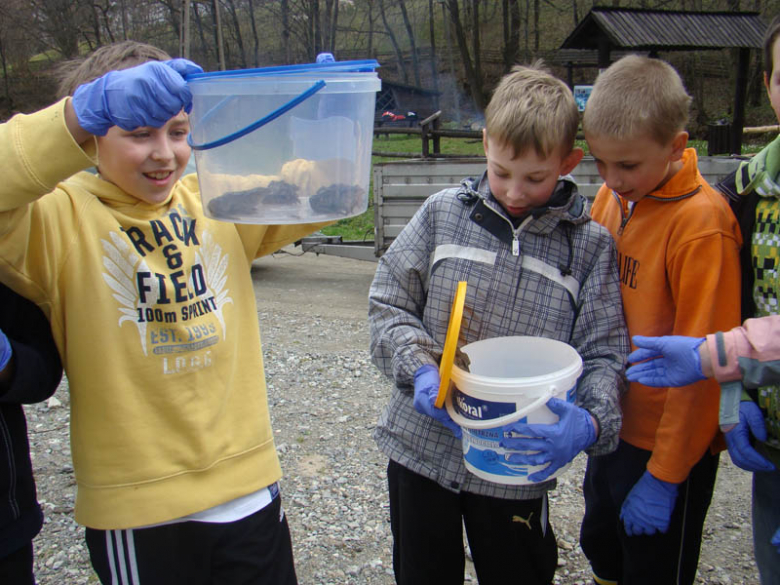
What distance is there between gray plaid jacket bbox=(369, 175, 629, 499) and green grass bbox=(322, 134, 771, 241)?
6827 millimetres

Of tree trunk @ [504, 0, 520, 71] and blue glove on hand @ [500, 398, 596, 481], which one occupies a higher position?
tree trunk @ [504, 0, 520, 71]

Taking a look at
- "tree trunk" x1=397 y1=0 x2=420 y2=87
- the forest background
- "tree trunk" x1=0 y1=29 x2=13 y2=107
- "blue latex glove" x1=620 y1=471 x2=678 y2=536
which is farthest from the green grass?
"tree trunk" x1=0 y1=29 x2=13 y2=107

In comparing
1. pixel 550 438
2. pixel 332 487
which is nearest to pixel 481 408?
pixel 550 438

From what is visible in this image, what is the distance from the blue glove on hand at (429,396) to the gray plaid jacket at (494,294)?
40mm

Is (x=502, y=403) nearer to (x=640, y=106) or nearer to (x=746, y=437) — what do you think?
(x=746, y=437)

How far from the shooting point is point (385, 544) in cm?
279

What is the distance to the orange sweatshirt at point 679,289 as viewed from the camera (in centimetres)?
161

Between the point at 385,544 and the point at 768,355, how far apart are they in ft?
6.12

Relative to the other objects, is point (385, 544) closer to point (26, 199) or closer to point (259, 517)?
point (259, 517)

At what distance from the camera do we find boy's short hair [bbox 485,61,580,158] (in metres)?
1.62

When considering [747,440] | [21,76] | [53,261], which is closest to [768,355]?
[747,440]

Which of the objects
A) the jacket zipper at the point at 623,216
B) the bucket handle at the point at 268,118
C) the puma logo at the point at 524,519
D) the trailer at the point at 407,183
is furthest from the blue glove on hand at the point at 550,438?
the trailer at the point at 407,183

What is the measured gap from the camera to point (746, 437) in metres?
1.61

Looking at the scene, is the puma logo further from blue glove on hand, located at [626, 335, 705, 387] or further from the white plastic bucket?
blue glove on hand, located at [626, 335, 705, 387]
